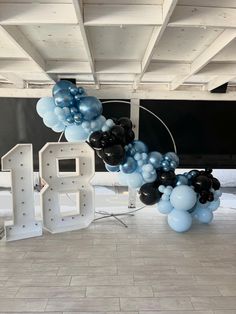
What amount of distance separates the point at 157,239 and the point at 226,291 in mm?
1117

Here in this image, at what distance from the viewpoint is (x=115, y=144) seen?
3.27 m

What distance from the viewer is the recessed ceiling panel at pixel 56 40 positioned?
2147 millimetres

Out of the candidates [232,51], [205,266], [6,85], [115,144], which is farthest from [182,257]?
[6,85]

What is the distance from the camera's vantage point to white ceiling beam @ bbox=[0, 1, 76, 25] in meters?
1.75

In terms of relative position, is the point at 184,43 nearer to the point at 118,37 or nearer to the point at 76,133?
the point at 118,37

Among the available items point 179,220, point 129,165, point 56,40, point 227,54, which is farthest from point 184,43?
point 179,220

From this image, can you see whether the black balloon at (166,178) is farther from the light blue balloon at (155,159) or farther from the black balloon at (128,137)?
the black balloon at (128,137)

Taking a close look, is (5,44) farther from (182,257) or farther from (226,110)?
(226,110)

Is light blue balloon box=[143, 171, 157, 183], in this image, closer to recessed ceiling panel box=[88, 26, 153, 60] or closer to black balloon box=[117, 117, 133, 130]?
black balloon box=[117, 117, 133, 130]

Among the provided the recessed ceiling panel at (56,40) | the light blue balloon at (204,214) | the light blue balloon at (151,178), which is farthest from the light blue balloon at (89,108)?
the light blue balloon at (204,214)

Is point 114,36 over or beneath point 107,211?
over

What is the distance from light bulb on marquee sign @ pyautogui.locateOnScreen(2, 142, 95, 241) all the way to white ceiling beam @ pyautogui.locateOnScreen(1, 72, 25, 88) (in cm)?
110

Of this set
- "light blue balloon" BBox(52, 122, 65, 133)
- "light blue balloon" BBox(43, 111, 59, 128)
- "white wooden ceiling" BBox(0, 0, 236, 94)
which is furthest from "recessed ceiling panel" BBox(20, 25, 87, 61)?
"light blue balloon" BBox(52, 122, 65, 133)

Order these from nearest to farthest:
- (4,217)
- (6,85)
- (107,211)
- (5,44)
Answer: (5,44) → (4,217) → (107,211) → (6,85)
